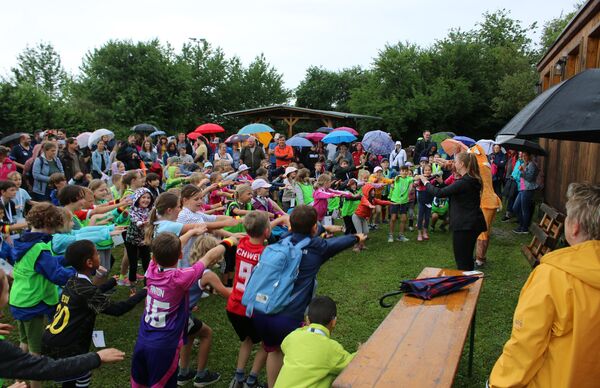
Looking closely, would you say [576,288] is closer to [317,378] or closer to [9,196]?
[317,378]

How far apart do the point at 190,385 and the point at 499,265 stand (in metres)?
6.20

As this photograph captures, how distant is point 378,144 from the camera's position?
14.5 m

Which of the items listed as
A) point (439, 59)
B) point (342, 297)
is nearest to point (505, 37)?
point (439, 59)

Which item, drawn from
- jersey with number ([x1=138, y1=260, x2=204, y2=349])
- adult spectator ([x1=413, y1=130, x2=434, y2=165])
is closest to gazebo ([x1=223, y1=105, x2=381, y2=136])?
adult spectator ([x1=413, y1=130, x2=434, y2=165])

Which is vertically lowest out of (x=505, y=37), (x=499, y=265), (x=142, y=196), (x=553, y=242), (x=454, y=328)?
(x=499, y=265)

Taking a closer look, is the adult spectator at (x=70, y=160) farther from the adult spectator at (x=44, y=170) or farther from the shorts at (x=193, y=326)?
the shorts at (x=193, y=326)

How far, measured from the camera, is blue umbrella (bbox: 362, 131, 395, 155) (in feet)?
47.5

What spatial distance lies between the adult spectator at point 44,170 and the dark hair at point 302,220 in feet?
23.6

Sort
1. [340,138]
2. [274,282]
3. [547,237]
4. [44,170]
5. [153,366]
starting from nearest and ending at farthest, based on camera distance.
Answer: [153,366], [274,282], [547,237], [44,170], [340,138]

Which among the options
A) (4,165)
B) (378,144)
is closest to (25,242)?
(4,165)

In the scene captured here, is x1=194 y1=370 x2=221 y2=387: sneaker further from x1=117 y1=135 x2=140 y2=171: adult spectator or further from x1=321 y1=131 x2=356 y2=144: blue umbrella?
x1=321 y1=131 x2=356 y2=144: blue umbrella

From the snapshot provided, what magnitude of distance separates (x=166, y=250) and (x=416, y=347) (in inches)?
Answer: 77.1

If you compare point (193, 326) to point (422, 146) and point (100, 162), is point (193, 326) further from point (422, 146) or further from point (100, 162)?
point (422, 146)

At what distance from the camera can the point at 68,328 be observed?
3.24 m
